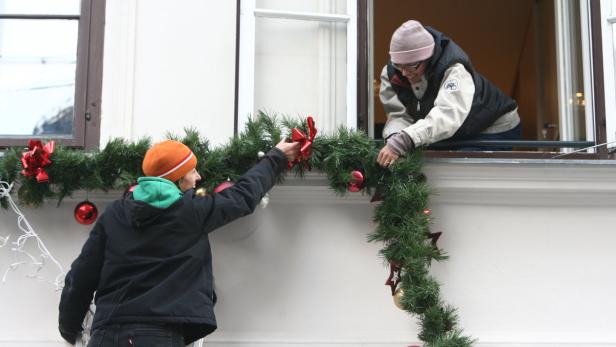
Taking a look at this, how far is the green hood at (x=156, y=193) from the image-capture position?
2.73 m

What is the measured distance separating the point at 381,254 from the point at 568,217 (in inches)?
33.7

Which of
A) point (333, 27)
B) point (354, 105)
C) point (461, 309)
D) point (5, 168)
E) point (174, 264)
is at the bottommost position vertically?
point (461, 309)

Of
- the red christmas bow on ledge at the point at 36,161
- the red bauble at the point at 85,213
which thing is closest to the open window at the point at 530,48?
the red bauble at the point at 85,213

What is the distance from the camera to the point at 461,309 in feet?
11.0

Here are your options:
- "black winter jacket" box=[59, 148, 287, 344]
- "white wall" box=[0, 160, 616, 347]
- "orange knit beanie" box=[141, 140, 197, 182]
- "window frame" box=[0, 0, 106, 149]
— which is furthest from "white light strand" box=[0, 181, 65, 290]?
"orange knit beanie" box=[141, 140, 197, 182]

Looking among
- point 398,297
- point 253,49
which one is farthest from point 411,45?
point 398,297

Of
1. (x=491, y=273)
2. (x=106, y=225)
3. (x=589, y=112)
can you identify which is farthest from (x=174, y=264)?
(x=589, y=112)

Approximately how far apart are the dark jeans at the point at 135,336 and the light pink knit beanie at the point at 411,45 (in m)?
1.48

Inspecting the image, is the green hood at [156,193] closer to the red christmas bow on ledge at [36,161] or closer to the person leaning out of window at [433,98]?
the red christmas bow on ledge at [36,161]

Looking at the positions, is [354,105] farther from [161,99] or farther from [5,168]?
[5,168]

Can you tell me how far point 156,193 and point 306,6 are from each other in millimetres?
1393

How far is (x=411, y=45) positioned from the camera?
3.33 meters

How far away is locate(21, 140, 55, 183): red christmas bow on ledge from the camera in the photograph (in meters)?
3.17

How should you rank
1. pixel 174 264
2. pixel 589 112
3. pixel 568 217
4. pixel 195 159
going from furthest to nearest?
pixel 589 112
pixel 568 217
pixel 195 159
pixel 174 264
